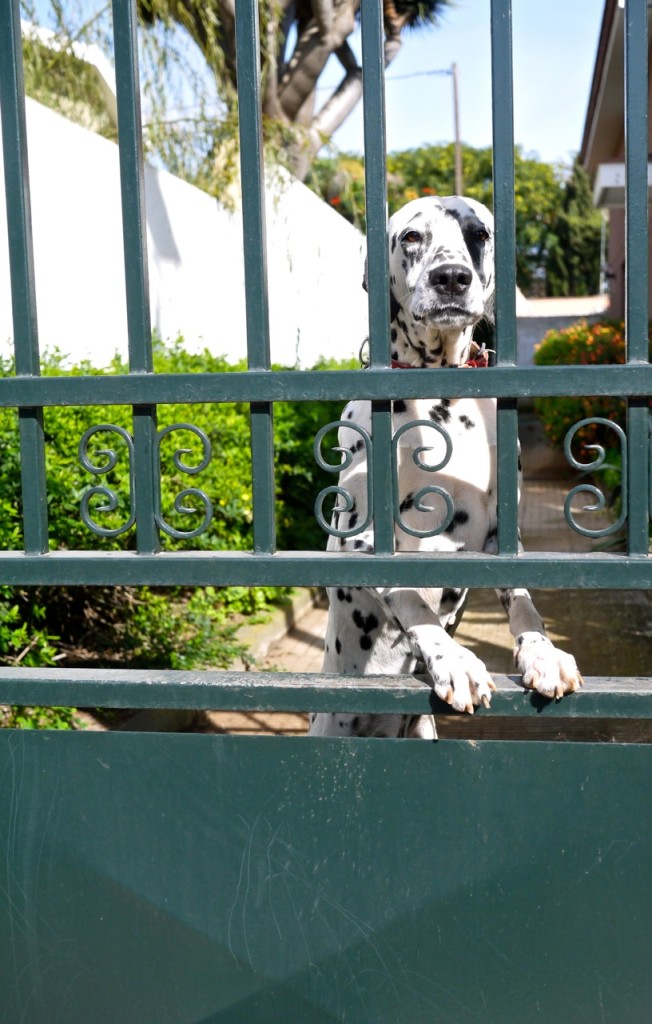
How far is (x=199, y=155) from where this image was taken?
9711 mm

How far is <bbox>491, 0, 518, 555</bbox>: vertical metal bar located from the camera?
2105 millimetres

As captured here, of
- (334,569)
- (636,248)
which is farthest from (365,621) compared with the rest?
(636,248)

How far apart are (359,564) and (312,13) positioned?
1433cm

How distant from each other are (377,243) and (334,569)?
2.24 feet

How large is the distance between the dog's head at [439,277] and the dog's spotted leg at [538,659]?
711 mm

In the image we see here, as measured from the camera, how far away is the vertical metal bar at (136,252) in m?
2.22

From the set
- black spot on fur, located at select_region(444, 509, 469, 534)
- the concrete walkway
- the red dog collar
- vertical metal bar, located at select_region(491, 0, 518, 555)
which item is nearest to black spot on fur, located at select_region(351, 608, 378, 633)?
black spot on fur, located at select_region(444, 509, 469, 534)

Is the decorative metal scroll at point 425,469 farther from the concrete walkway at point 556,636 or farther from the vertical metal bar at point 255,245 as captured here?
the concrete walkway at point 556,636

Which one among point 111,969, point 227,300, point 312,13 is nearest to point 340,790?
point 111,969

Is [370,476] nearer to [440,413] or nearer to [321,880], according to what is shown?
[440,413]

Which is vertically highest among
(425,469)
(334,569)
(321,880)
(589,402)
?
(425,469)

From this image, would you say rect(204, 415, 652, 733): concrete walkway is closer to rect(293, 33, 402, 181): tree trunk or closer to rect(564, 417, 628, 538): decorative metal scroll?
rect(564, 417, 628, 538): decorative metal scroll

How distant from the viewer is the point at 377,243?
2.18 metres

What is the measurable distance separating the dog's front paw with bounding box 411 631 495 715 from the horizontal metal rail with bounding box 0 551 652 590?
0.16 metres
